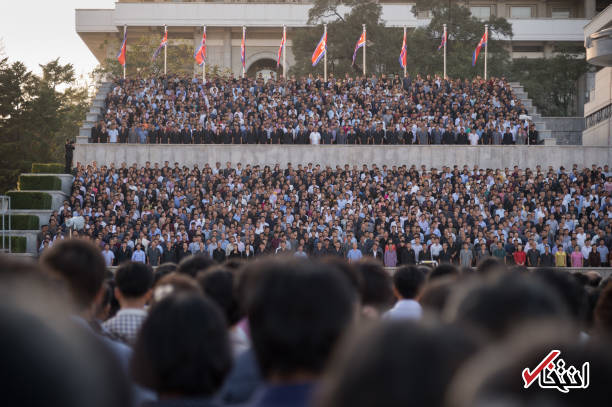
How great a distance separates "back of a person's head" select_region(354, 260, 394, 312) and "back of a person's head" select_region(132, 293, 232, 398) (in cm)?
350

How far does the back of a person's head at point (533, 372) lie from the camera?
Answer: 1398mm

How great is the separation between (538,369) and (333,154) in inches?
1422

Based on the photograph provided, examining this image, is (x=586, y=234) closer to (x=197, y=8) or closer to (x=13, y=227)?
(x=13, y=227)

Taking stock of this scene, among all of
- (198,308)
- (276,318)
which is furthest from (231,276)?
(276,318)

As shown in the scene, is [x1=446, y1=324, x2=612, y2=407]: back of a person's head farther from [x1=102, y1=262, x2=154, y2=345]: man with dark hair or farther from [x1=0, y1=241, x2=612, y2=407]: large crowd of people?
[x1=102, y1=262, x2=154, y2=345]: man with dark hair

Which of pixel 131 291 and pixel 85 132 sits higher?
pixel 85 132

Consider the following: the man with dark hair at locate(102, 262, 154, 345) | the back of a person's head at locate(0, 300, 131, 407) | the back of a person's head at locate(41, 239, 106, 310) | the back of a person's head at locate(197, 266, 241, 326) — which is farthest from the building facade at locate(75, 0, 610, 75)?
the back of a person's head at locate(0, 300, 131, 407)

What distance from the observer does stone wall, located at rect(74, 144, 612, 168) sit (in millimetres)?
37594

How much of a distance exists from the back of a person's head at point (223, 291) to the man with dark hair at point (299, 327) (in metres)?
2.87

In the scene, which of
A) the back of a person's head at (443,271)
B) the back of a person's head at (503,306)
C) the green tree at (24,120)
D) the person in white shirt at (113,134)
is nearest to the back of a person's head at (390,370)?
the back of a person's head at (503,306)

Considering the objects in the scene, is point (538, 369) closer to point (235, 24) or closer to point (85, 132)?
point (85, 132)

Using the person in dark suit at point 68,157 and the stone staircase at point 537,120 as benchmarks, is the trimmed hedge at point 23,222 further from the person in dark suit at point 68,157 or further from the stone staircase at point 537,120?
the stone staircase at point 537,120

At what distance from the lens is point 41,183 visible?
33719 millimetres

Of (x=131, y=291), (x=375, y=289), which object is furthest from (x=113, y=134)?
(x=375, y=289)
